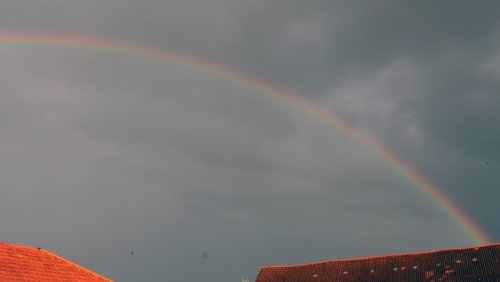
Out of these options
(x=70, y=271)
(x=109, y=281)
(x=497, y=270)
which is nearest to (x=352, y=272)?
(x=497, y=270)

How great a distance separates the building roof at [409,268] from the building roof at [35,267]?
2119cm

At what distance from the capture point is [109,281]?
3359 centimetres

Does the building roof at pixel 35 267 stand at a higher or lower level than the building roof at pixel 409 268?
higher

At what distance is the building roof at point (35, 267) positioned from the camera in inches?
1107

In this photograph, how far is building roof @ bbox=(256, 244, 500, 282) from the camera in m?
38.8

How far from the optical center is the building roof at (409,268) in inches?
1528

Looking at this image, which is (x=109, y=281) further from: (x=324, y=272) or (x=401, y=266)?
(x=401, y=266)

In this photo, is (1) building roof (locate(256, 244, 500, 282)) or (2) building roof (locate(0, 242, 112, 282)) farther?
(1) building roof (locate(256, 244, 500, 282))

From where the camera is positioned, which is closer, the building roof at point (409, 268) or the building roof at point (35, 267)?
the building roof at point (35, 267)

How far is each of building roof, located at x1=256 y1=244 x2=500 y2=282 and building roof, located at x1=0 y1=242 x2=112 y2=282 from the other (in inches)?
834

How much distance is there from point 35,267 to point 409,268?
31.1 m

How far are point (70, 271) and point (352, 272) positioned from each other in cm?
2574

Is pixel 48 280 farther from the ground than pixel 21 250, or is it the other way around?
pixel 21 250

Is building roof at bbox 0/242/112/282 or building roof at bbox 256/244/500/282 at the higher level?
building roof at bbox 0/242/112/282
